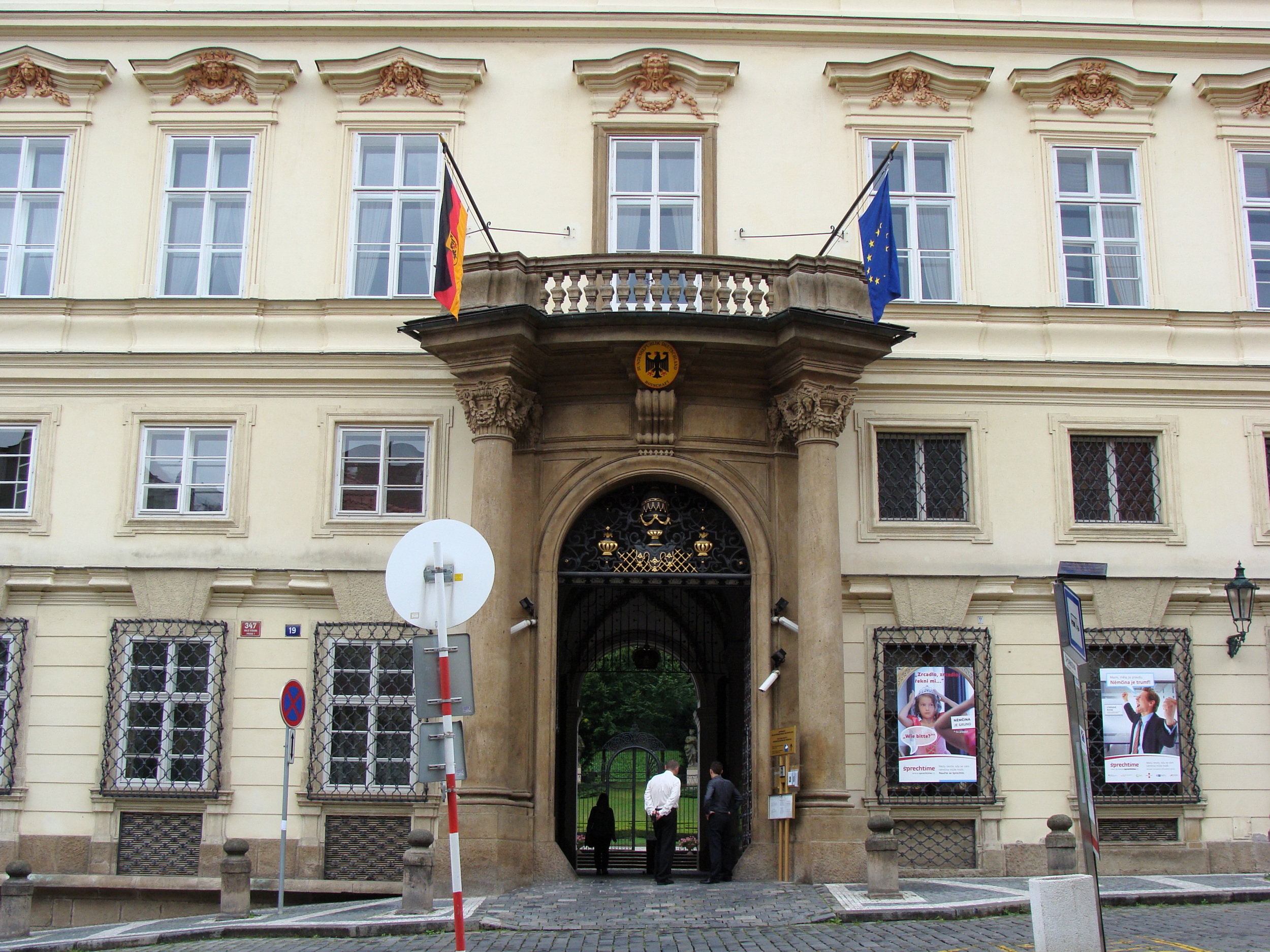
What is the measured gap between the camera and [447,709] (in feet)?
25.9

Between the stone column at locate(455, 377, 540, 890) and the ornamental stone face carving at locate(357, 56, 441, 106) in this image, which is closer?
the stone column at locate(455, 377, 540, 890)

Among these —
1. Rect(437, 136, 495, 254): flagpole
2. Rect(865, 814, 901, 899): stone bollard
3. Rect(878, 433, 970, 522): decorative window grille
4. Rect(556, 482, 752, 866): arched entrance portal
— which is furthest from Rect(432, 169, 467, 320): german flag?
Rect(865, 814, 901, 899): stone bollard

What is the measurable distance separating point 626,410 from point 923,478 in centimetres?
380

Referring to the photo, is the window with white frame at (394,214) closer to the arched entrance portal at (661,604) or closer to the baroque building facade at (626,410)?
the baroque building facade at (626,410)

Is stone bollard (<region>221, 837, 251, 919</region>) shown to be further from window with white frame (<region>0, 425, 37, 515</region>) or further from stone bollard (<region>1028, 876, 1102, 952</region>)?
stone bollard (<region>1028, 876, 1102, 952</region>)

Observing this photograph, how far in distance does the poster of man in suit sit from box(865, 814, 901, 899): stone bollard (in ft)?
13.9

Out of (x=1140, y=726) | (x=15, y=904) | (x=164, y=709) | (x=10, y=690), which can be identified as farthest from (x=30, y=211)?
(x=1140, y=726)

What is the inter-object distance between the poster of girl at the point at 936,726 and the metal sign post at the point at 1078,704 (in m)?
7.06

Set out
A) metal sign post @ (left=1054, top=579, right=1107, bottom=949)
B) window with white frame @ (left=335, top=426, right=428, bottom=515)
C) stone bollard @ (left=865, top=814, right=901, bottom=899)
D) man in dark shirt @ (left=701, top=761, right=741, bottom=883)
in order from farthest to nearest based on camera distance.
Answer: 1. window with white frame @ (left=335, top=426, right=428, bottom=515)
2. man in dark shirt @ (left=701, top=761, right=741, bottom=883)
3. stone bollard @ (left=865, top=814, right=901, bottom=899)
4. metal sign post @ (left=1054, top=579, right=1107, bottom=949)

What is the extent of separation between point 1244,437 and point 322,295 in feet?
38.7

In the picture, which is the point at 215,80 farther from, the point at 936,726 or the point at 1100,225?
the point at 936,726

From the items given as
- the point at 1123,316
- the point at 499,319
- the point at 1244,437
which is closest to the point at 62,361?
the point at 499,319

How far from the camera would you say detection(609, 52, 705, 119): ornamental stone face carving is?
17.2 m

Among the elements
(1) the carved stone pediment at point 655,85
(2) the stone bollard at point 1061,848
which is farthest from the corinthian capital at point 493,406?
(2) the stone bollard at point 1061,848
